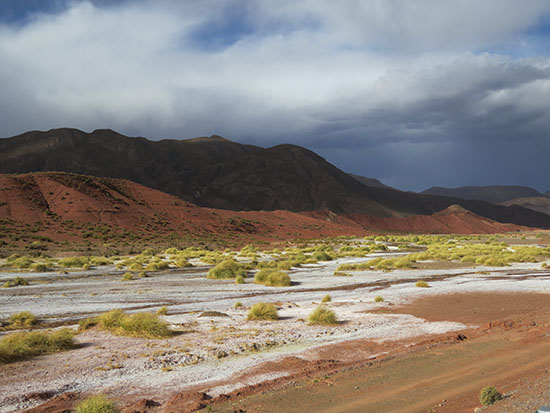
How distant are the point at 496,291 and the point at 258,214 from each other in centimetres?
8067

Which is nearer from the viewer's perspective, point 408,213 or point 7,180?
point 7,180

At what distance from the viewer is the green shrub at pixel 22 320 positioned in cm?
1534

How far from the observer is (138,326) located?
13930 millimetres

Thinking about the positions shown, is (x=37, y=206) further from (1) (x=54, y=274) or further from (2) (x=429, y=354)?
(2) (x=429, y=354)

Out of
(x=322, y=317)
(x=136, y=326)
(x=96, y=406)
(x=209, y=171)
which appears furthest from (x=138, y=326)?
(x=209, y=171)

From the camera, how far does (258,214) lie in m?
103

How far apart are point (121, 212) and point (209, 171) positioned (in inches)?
3325

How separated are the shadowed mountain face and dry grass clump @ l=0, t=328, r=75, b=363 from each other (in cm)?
12677

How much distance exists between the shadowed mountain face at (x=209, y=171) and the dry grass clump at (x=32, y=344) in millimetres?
126770

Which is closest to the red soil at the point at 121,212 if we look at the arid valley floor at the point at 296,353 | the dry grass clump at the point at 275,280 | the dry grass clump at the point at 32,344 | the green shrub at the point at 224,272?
the green shrub at the point at 224,272

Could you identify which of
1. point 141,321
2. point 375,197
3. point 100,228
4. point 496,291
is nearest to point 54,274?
point 141,321

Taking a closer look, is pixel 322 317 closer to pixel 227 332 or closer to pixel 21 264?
pixel 227 332

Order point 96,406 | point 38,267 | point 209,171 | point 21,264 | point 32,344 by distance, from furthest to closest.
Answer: point 209,171
point 21,264
point 38,267
point 32,344
point 96,406

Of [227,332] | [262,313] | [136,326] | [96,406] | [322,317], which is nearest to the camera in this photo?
[96,406]
